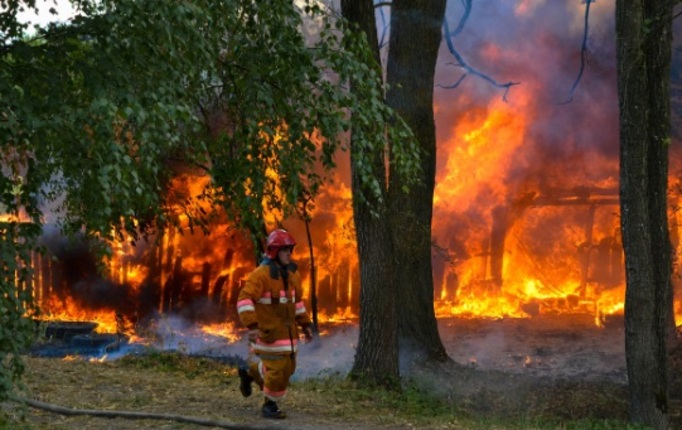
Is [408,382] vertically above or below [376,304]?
below

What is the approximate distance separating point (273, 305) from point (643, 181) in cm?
491

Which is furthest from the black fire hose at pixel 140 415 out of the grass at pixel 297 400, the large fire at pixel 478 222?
the large fire at pixel 478 222

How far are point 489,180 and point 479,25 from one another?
460 centimetres

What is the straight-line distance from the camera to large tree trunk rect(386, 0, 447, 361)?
12.8 metres

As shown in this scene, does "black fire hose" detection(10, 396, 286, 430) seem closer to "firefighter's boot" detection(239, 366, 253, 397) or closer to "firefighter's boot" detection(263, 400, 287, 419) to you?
"firefighter's boot" detection(263, 400, 287, 419)

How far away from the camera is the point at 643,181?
32.9ft

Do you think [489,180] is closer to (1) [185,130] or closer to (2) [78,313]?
(2) [78,313]

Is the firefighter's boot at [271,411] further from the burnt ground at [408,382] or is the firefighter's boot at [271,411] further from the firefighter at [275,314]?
the burnt ground at [408,382]

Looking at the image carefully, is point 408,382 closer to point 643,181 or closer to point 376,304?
point 376,304

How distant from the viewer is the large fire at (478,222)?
21969 mm

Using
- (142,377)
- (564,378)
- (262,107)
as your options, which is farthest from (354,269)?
(262,107)

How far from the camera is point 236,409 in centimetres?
890

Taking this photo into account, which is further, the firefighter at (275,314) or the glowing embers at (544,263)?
the glowing embers at (544,263)

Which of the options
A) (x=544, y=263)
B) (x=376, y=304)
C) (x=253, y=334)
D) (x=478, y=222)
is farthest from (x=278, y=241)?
(x=544, y=263)
